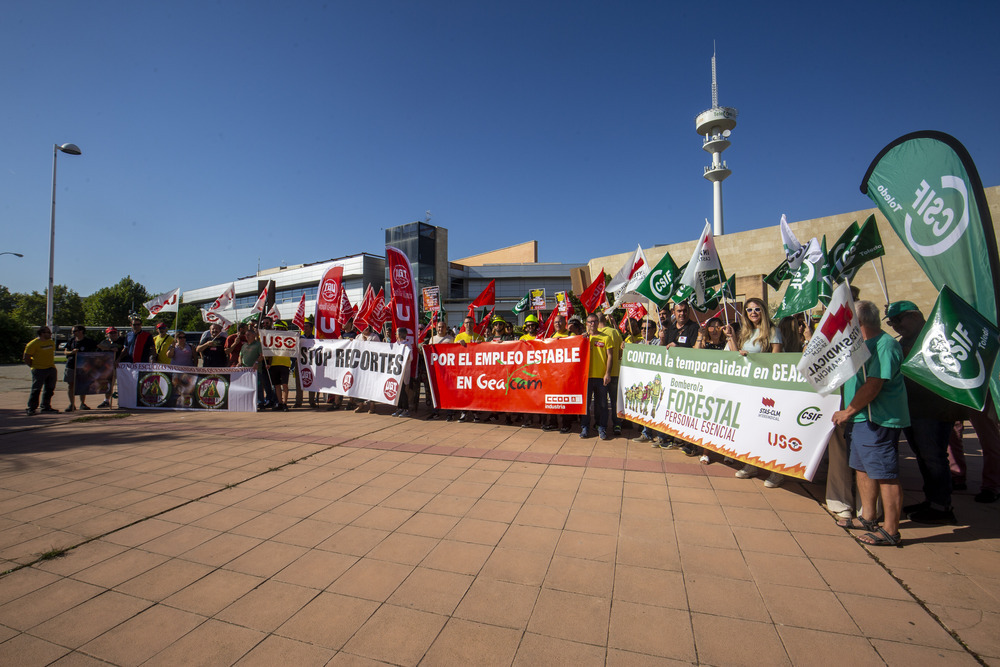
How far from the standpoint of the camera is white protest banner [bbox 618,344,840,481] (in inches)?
164

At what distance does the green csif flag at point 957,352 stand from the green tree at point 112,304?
7826 centimetres

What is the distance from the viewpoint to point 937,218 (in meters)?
2.77

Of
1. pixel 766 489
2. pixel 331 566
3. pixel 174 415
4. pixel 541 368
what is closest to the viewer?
pixel 331 566

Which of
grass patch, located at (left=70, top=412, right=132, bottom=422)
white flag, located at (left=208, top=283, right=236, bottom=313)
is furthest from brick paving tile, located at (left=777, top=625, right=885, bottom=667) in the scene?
white flag, located at (left=208, top=283, right=236, bottom=313)

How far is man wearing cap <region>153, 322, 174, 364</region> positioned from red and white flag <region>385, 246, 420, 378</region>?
564 centimetres

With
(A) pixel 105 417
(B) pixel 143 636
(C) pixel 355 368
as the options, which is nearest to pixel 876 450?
(B) pixel 143 636

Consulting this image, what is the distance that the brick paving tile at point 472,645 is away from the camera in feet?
7.18

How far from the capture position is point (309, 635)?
2.39 meters

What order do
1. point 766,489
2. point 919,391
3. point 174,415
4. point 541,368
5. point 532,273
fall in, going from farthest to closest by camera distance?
point 532,273 → point 174,415 → point 541,368 → point 766,489 → point 919,391

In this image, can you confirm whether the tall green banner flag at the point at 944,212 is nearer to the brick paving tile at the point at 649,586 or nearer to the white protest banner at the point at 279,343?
the brick paving tile at the point at 649,586

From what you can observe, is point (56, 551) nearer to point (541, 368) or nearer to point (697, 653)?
point (697, 653)

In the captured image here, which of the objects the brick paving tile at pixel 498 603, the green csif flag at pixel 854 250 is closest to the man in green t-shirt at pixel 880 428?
the green csif flag at pixel 854 250

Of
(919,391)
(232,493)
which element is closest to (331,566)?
(232,493)

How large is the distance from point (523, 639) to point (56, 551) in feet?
11.4
